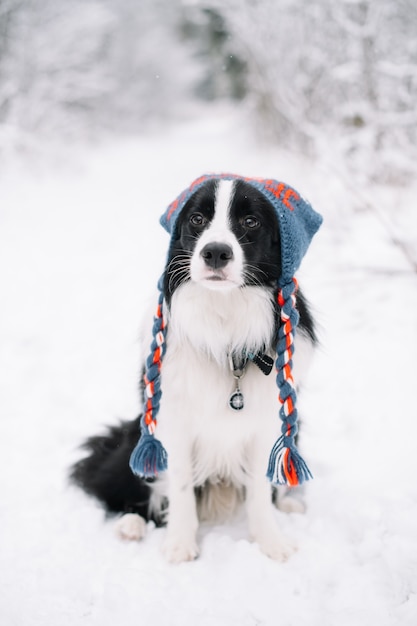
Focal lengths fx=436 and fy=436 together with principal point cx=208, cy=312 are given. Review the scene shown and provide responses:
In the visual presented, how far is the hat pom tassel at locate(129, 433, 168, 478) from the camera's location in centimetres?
177

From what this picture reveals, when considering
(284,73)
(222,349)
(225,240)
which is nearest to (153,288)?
(222,349)

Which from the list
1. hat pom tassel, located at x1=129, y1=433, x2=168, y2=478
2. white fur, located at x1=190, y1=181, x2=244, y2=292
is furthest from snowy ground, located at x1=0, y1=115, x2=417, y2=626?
white fur, located at x1=190, y1=181, x2=244, y2=292

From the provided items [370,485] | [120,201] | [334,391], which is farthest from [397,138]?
[120,201]

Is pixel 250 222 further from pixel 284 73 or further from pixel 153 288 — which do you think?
pixel 284 73

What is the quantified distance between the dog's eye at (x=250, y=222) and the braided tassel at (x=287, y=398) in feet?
0.85

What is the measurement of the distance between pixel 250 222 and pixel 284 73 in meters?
7.97

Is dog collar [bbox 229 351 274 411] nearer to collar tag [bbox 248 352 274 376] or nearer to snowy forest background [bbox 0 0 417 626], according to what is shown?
collar tag [bbox 248 352 274 376]

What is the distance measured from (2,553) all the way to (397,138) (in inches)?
214

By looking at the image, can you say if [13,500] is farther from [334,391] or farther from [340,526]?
[334,391]

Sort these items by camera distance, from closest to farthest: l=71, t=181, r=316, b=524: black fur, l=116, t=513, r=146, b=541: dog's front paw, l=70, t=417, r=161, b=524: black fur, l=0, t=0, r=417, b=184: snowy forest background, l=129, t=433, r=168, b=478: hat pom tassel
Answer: l=71, t=181, r=316, b=524: black fur, l=129, t=433, r=168, b=478: hat pom tassel, l=116, t=513, r=146, b=541: dog's front paw, l=70, t=417, r=161, b=524: black fur, l=0, t=0, r=417, b=184: snowy forest background

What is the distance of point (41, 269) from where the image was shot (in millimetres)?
5297

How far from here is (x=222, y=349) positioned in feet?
5.70

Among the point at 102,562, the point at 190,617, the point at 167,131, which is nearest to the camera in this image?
the point at 190,617

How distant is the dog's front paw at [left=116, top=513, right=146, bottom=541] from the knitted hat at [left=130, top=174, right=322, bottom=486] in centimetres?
36
